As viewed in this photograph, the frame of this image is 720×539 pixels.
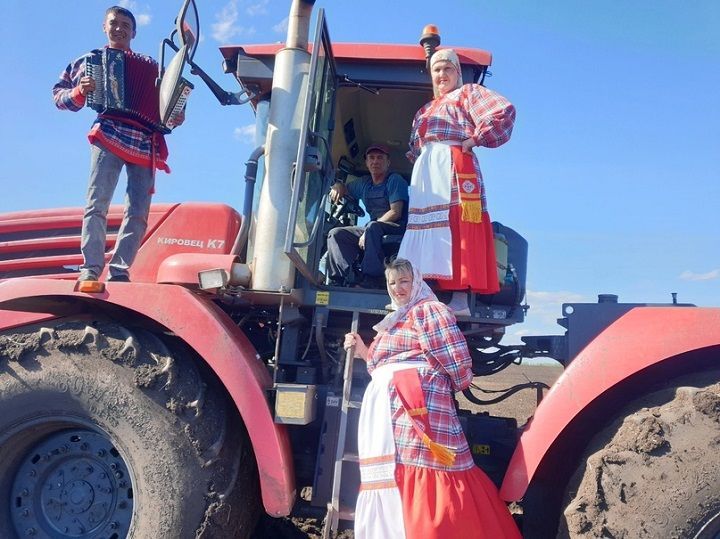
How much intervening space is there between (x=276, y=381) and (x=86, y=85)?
80.0 inches

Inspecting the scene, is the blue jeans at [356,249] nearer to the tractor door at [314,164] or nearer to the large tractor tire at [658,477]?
the tractor door at [314,164]

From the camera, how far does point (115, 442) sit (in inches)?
114

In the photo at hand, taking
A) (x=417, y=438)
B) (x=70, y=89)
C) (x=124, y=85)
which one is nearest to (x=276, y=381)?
(x=417, y=438)

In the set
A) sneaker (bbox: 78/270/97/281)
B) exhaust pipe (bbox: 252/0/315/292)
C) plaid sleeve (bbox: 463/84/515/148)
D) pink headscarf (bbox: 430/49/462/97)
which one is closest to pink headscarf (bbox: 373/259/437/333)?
exhaust pipe (bbox: 252/0/315/292)

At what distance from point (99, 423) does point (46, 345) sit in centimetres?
53

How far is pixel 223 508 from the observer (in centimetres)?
279

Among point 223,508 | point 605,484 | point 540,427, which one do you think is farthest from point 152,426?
point 605,484

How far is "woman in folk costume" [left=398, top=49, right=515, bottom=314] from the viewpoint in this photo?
3104 millimetres

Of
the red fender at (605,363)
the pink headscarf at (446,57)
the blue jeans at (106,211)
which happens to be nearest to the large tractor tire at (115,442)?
the blue jeans at (106,211)

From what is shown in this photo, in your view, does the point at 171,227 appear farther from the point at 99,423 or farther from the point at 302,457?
the point at 302,457

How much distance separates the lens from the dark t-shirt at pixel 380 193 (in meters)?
3.90

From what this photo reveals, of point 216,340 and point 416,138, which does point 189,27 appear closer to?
point 416,138

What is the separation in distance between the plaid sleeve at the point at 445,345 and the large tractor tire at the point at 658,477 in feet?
2.20

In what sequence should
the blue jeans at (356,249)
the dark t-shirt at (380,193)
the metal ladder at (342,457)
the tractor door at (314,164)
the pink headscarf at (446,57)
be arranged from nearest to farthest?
the metal ladder at (342,457) < the tractor door at (314,164) < the pink headscarf at (446,57) < the blue jeans at (356,249) < the dark t-shirt at (380,193)
